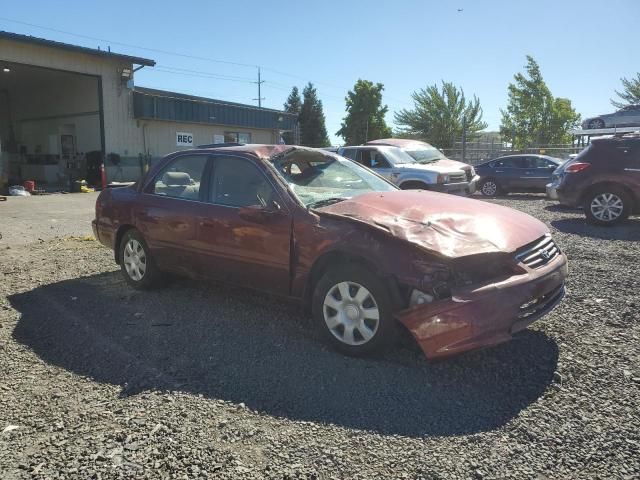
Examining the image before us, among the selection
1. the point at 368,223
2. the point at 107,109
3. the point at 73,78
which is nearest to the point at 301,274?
the point at 368,223

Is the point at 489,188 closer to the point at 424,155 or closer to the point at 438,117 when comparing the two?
the point at 424,155

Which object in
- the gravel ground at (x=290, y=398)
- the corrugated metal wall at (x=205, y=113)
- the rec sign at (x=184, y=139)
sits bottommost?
the gravel ground at (x=290, y=398)

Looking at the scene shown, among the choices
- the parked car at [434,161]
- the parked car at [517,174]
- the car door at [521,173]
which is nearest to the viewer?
the parked car at [434,161]

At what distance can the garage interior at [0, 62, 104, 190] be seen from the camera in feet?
71.0

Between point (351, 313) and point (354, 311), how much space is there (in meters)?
0.03

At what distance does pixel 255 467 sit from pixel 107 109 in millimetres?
21482

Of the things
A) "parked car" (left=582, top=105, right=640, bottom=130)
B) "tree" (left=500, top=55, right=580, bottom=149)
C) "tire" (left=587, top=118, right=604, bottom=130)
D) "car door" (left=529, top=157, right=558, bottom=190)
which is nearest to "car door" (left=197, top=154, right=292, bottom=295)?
"car door" (left=529, top=157, right=558, bottom=190)

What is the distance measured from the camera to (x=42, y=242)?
8844mm

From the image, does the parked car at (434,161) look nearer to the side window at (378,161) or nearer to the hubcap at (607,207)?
the side window at (378,161)

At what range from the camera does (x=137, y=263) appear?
560 centimetres

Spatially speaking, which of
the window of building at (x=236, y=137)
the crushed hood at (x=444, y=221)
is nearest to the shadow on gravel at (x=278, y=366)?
the crushed hood at (x=444, y=221)

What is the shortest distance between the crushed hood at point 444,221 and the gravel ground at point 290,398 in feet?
2.92

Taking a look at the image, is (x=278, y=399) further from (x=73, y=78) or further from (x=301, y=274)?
(x=73, y=78)

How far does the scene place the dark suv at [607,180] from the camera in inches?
359
